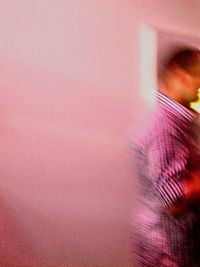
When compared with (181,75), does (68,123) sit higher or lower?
lower

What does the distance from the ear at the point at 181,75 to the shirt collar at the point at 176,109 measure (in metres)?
0.05

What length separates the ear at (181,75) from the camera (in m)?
1.00

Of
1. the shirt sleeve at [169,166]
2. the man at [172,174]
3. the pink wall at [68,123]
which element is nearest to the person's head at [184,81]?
the man at [172,174]

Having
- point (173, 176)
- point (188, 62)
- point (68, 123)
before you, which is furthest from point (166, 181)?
point (68, 123)

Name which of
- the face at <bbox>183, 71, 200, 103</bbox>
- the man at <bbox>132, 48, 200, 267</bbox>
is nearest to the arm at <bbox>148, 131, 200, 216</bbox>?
the man at <bbox>132, 48, 200, 267</bbox>

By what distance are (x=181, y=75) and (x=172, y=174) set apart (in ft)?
0.73

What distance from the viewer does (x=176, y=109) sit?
3.16 feet

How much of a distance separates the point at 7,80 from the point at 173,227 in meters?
0.57

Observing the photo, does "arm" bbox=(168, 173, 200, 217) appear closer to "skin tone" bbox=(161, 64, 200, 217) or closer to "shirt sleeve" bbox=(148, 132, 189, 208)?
"shirt sleeve" bbox=(148, 132, 189, 208)

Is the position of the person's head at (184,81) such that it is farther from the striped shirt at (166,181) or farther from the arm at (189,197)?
the arm at (189,197)

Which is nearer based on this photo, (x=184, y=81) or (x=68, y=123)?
(x=184, y=81)

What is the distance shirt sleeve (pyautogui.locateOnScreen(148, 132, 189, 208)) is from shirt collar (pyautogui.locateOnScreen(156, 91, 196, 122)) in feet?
0.15

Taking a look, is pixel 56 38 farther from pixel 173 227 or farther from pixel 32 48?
pixel 173 227

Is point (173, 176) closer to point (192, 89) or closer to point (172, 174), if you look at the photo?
point (172, 174)
